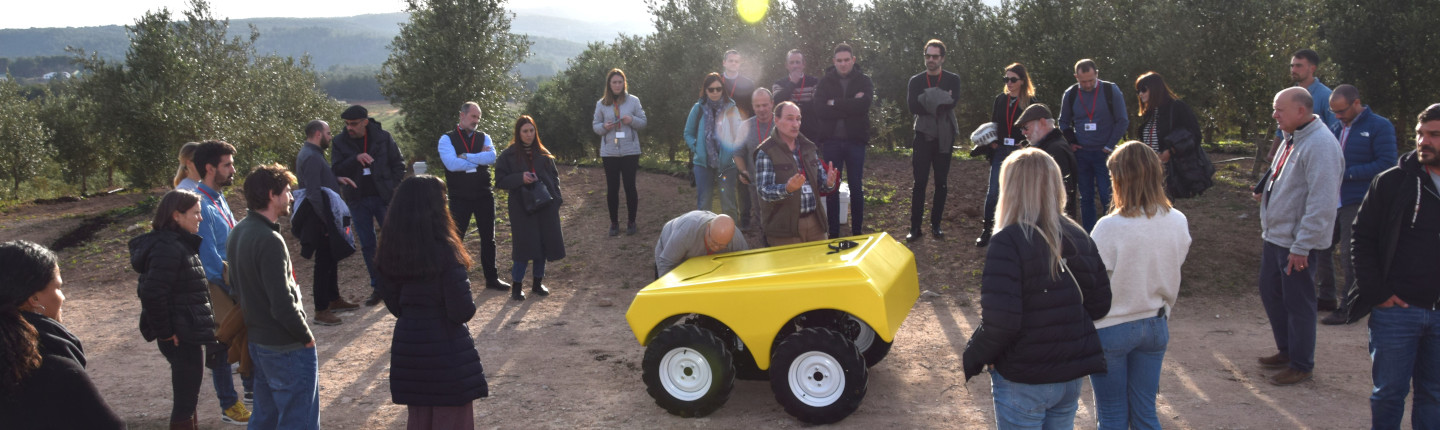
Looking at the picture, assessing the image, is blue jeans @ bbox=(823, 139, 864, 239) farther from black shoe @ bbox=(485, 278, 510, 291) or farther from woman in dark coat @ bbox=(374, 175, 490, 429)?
woman in dark coat @ bbox=(374, 175, 490, 429)

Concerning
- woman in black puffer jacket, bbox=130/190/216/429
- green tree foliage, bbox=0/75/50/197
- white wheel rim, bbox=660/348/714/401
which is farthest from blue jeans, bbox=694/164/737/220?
green tree foliage, bbox=0/75/50/197

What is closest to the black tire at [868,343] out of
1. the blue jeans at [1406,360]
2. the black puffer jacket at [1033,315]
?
the black puffer jacket at [1033,315]

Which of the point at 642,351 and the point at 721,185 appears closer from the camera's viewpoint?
the point at 642,351

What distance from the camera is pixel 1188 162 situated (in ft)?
26.2

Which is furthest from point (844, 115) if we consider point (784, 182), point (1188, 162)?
point (1188, 162)

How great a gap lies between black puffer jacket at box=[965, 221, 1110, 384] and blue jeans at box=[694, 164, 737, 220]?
532cm

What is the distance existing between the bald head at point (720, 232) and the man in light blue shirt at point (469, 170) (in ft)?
12.1

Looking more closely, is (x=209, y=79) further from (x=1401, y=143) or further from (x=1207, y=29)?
(x=1401, y=143)

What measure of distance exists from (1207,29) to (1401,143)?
578cm

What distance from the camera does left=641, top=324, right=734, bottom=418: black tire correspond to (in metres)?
5.43

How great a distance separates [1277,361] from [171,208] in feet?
24.8

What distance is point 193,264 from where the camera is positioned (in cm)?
494

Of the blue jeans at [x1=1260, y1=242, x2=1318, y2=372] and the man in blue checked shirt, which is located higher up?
the man in blue checked shirt

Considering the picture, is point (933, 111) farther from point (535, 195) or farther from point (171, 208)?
point (171, 208)
